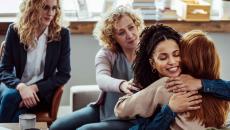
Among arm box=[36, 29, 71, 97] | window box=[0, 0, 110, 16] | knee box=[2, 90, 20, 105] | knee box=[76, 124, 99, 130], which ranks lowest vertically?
knee box=[76, 124, 99, 130]

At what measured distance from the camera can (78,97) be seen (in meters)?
3.03

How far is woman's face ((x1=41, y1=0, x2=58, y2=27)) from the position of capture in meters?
2.87

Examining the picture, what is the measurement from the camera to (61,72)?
9.75 feet

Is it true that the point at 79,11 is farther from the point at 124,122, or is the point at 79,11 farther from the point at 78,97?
the point at 124,122

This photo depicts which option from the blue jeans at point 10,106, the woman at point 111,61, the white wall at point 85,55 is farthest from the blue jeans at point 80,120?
the white wall at point 85,55

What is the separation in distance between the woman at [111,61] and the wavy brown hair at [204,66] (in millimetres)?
781

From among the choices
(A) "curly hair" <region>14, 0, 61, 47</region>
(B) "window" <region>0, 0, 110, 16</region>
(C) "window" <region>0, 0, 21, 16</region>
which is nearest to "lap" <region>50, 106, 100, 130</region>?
(A) "curly hair" <region>14, 0, 61, 47</region>

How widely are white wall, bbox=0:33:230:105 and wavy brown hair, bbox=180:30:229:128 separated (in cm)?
198

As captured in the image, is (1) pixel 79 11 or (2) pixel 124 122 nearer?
(2) pixel 124 122

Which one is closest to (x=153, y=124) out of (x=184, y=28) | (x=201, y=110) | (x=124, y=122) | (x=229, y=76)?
(x=201, y=110)

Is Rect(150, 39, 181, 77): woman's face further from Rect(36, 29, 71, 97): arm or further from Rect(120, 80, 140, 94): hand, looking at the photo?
Rect(36, 29, 71, 97): arm

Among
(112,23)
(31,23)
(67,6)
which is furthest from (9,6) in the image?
(112,23)

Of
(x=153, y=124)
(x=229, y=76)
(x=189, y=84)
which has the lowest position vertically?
(x=229, y=76)

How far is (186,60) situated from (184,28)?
6.47 feet
